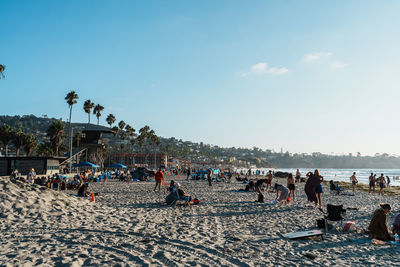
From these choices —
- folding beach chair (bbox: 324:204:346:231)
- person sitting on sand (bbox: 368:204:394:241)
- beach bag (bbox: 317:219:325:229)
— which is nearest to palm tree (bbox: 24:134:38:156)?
beach bag (bbox: 317:219:325:229)

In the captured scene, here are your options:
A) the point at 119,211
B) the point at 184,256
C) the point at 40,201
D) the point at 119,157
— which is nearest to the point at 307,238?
the point at 184,256

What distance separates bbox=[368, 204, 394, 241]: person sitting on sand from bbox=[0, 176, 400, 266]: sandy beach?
38cm

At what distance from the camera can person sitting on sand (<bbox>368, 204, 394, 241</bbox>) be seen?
7.02m

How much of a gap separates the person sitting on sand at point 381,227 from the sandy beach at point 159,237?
1.26 ft

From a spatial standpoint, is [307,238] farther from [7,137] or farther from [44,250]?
[7,137]

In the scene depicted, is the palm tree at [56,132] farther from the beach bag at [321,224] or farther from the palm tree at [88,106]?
the beach bag at [321,224]

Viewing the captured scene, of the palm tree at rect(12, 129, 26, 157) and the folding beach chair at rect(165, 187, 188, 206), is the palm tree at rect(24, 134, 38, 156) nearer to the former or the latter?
the palm tree at rect(12, 129, 26, 157)

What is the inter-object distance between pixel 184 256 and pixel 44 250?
281 centimetres

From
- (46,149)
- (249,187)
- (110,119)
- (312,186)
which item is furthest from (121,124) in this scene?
(312,186)

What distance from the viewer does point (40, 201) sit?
32.3ft

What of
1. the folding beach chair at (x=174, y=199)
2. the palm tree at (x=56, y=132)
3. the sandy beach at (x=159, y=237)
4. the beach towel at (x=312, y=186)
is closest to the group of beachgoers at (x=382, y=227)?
the sandy beach at (x=159, y=237)

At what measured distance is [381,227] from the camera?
7121mm

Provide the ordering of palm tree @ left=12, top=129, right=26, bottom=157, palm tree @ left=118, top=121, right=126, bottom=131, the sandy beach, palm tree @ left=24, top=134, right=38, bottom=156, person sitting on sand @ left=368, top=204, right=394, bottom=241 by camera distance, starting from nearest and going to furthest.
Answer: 1. the sandy beach
2. person sitting on sand @ left=368, top=204, right=394, bottom=241
3. palm tree @ left=12, top=129, right=26, bottom=157
4. palm tree @ left=24, top=134, right=38, bottom=156
5. palm tree @ left=118, top=121, right=126, bottom=131

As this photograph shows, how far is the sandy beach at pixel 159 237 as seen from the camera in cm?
536
